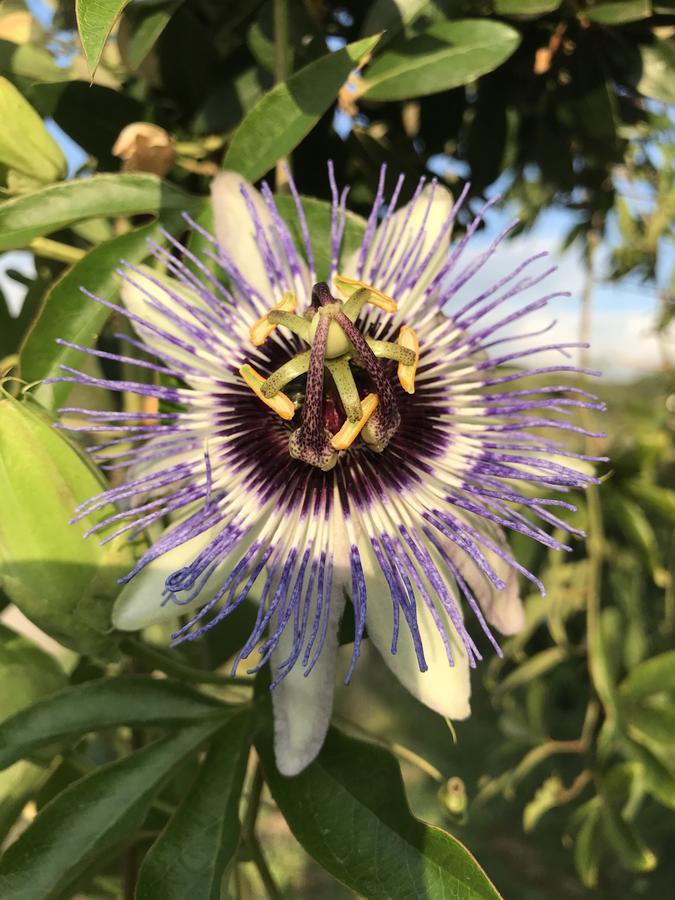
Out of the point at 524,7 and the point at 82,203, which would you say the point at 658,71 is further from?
the point at 82,203

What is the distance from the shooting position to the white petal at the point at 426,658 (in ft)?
2.77

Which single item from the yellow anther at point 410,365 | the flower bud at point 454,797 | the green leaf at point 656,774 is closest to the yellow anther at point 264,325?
the yellow anther at point 410,365

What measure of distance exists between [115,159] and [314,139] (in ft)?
0.92

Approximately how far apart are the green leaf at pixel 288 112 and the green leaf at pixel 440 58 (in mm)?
126

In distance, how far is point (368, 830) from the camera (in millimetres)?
814

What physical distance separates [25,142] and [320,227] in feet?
1.10

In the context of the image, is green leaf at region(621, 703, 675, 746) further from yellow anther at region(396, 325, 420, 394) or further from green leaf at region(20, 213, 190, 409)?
green leaf at region(20, 213, 190, 409)

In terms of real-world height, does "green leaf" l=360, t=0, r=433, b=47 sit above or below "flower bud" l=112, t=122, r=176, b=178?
above

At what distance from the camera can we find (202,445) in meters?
0.96

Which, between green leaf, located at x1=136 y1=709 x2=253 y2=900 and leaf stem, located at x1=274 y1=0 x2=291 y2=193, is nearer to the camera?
green leaf, located at x1=136 y1=709 x2=253 y2=900

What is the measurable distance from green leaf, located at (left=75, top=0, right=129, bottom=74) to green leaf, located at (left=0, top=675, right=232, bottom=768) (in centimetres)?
57

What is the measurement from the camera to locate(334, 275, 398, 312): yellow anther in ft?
3.07

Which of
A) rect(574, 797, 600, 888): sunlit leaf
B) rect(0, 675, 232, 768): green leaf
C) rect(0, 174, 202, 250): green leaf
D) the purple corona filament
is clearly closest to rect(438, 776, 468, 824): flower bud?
the purple corona filament

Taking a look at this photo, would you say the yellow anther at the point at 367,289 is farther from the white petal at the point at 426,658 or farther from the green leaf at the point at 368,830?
the green leaf at the point at 368,830
